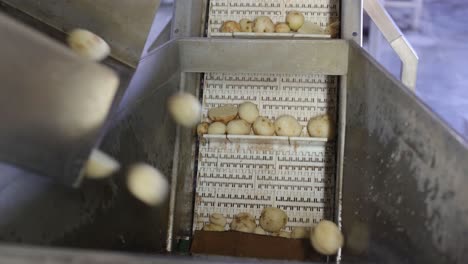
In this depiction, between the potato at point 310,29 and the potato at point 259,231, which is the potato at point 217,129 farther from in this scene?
the potato at point 310,29

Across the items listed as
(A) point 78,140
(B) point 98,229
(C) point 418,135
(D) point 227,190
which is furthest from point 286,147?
(A) point 78,140

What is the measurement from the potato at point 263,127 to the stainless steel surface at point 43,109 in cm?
93

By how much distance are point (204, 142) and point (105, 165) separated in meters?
0.78

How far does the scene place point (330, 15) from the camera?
174cm

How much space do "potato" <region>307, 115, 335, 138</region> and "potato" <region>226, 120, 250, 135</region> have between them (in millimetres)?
241

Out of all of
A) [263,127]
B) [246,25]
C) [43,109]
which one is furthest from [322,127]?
[43,109]

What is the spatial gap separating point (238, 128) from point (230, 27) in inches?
16.0

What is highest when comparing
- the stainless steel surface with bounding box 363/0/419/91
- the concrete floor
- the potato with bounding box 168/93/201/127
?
the concrete floor

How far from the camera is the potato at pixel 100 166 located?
893 mm

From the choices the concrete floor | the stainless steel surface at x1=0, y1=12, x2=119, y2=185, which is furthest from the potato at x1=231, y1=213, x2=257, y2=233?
the concrete floor

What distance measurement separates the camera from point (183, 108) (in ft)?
5.00

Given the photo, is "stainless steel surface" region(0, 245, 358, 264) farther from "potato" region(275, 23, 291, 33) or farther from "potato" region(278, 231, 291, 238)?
"potato" region(275, 23, 291, 33)

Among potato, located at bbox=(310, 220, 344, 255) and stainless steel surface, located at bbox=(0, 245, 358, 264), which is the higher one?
stainless steel surface, located at bbox=(0, 245, 358, 264)

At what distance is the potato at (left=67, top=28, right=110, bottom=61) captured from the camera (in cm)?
91
